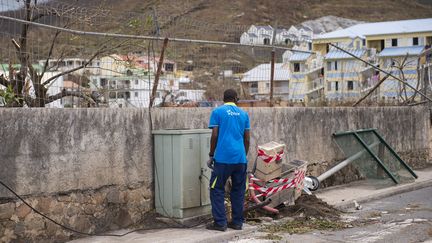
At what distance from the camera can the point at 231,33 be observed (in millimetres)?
11211

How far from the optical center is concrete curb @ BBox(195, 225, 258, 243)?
7785 mm

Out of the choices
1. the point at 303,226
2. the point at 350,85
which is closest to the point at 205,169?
the point at 303,226

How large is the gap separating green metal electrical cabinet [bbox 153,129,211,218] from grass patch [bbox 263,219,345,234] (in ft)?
3.32

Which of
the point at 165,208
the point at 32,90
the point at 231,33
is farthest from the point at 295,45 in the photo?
the point at 32,90

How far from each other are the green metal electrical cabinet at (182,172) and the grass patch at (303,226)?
3.32 feet

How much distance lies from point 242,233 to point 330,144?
5.10 m

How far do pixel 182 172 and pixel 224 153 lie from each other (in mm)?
686

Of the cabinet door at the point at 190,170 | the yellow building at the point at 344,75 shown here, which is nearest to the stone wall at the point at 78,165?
the cabinet door at the point at 190,170

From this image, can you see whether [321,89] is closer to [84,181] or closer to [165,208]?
[165,208]

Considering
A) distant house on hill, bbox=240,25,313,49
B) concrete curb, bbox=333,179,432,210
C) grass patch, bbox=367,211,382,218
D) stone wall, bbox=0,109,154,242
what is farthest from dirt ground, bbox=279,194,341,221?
distant house on hill, bbox=240,25,313,49

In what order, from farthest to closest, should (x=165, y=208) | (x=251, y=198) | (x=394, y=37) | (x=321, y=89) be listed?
(x=394, y=37), (x=321, y=89), (x=251, y=198), (x=165, y=208)

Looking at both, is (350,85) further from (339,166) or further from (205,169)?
(205,169)

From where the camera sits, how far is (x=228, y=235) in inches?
318

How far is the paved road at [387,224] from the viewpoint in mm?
7980
